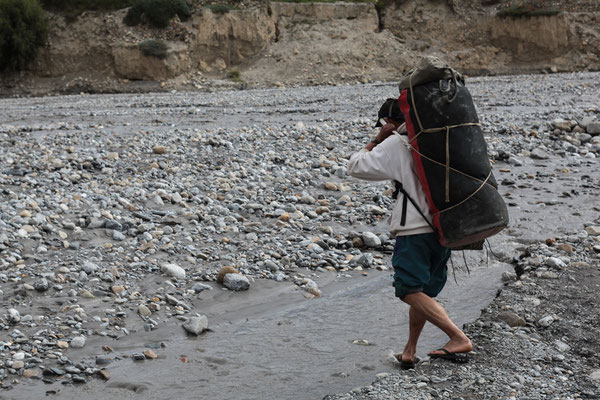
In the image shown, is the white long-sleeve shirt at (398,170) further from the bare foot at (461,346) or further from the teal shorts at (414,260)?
the bare foot at (461,346)

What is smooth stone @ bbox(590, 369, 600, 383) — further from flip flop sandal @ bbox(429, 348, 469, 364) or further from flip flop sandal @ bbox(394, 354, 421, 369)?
flip flop sandal @ bbox(394, 354, 421, 369)

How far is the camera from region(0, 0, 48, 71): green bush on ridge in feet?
112

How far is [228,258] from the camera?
702 centimetres

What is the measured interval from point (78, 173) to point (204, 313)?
4.64 m

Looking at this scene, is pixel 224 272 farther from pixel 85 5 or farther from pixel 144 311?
pixel 85 5

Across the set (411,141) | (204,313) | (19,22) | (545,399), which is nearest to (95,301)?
(204,313)

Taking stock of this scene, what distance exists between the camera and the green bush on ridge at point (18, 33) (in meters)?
34.1

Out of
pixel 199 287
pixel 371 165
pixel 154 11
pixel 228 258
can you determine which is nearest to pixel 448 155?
Result: pixel 371 165

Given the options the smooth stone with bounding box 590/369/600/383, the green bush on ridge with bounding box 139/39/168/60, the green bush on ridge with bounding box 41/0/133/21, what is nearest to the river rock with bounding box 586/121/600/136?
the smooth stone with bounding box 590/369/600/383

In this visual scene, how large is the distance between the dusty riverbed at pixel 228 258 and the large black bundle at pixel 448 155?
97cm

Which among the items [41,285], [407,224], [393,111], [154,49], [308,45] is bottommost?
[154,49]

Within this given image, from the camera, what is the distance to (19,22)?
34.5 meters

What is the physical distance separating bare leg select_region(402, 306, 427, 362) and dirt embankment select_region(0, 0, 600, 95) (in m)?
30.1

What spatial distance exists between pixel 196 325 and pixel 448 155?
8.38 feet
